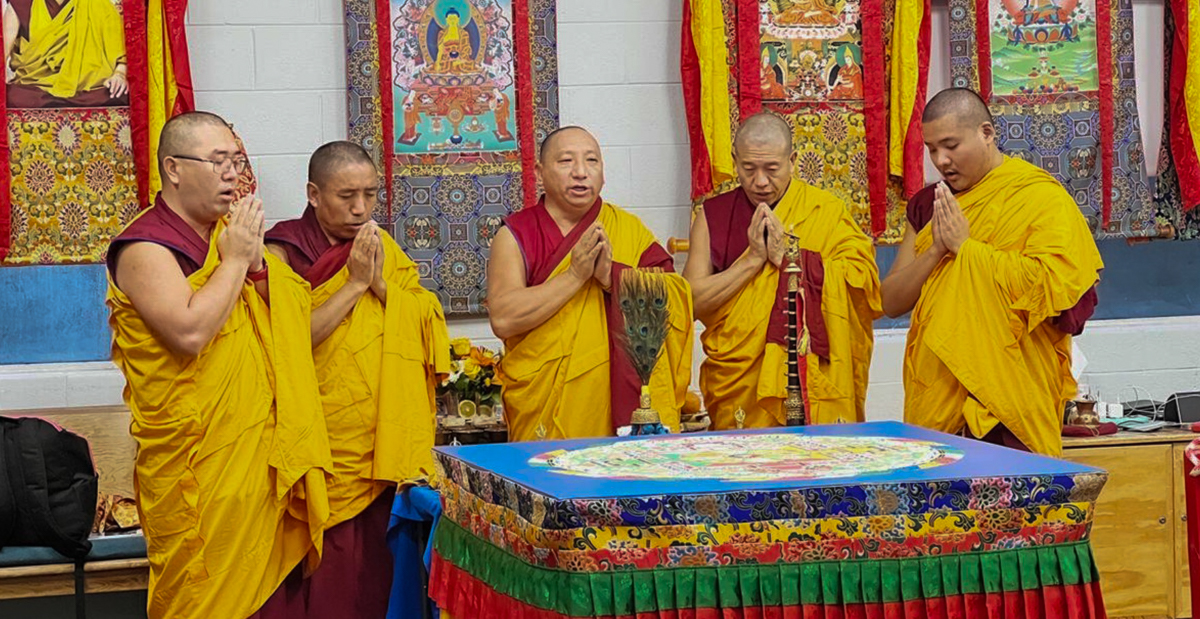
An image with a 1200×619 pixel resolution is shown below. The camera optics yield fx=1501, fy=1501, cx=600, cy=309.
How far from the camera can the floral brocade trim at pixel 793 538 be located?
2514mm

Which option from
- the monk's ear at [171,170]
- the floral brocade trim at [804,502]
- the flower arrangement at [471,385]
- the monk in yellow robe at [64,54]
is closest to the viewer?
the floral brocade trim at [804,502]

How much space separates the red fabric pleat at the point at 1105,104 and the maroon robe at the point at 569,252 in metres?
2.27

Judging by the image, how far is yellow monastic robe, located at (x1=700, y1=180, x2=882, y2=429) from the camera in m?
4.65

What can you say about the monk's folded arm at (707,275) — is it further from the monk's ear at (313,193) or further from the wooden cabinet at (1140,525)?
the wooden cabinet at (1140,525)

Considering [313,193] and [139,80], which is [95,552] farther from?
[139,80]

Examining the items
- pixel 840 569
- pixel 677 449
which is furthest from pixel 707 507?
pixel 677 449

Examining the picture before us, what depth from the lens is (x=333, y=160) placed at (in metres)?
4.58

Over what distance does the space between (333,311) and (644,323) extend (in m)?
1.32

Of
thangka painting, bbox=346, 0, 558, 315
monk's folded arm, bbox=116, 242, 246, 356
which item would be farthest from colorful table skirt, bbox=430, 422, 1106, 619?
thangka painting, bbox=346, 0, 558, 315

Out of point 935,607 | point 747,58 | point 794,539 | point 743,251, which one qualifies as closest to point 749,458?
point 794,539

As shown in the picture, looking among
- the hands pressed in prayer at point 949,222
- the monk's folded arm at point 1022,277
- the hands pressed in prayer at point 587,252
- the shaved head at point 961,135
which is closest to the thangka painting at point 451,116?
the hands pressed in prayer at point 587,252

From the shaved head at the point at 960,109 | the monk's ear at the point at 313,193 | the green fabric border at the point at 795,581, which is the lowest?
the green fabric border at the point at 795,581

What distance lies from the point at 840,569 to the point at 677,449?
0.55 m

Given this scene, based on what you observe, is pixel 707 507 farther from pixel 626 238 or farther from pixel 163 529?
pixel 626 238
